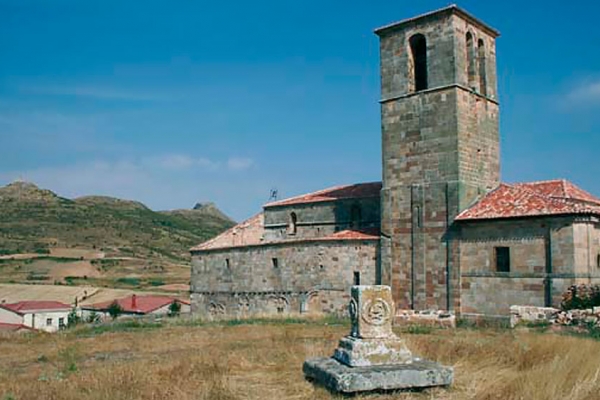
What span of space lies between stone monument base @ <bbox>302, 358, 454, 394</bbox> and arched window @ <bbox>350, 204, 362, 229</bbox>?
20.1 meters

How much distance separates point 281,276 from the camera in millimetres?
29406

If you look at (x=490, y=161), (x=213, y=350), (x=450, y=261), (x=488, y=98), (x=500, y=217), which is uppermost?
(x=488, y=98)

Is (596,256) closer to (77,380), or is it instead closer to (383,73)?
(383,73)

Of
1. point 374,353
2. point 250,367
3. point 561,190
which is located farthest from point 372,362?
point 561,190

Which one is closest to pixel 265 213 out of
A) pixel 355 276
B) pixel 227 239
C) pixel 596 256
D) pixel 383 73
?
pixel 227 239

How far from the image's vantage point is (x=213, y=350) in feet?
45.2

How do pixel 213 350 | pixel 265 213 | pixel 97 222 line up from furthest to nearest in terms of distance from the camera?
pixel 97 222 < pixel 265 213 < pixel 213 350

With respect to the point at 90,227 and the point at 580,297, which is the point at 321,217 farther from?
the point at 90,227

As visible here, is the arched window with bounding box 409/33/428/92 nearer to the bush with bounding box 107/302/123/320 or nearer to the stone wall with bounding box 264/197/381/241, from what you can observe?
the stone wall with bounding box 264/197/381/241

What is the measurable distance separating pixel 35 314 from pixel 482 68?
140ft

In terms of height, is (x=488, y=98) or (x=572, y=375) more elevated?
(x=488, y=98)

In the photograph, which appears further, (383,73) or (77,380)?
(383,73)

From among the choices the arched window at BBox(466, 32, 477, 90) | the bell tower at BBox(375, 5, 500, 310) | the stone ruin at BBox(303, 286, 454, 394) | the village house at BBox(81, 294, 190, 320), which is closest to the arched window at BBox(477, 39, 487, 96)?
the bell tower at BBox(375, 5, 500, 310)

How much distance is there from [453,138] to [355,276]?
284 inches
